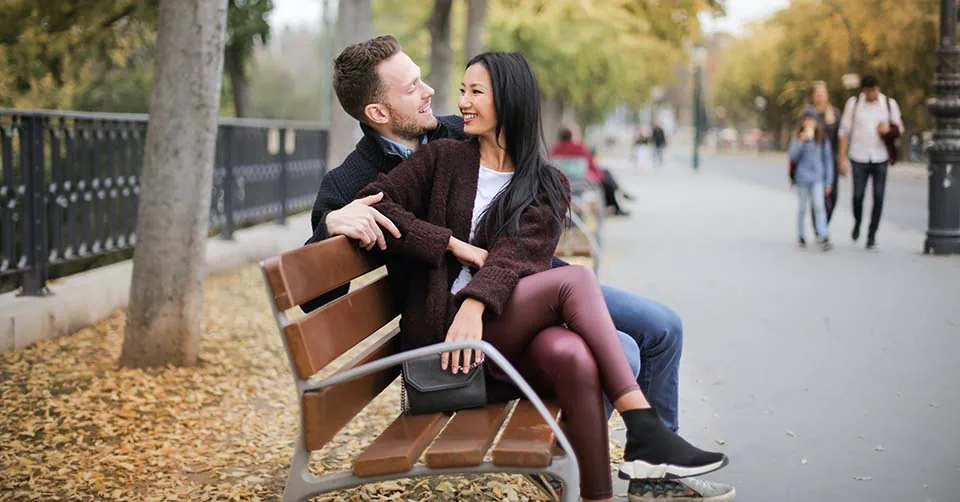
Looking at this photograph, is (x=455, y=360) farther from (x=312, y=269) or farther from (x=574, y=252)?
(x=574, y=252)

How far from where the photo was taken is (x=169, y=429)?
5.64 m

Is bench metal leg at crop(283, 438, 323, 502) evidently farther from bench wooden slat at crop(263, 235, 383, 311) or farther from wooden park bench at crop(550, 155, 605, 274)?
wooden park bench at crop(550, 155, 605, 274)

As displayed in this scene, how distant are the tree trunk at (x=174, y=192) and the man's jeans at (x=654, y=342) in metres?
3.30

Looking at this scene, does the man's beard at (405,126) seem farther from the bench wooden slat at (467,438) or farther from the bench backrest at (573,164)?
the bench backrest at (573,164)

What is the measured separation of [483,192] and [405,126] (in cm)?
39

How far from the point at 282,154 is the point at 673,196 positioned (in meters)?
Result: 12.5

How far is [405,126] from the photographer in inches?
167

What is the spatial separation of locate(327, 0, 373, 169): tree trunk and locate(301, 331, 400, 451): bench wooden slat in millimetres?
7133

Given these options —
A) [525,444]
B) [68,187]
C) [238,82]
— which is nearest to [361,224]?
[525,444]

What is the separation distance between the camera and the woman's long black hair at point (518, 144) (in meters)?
3.97

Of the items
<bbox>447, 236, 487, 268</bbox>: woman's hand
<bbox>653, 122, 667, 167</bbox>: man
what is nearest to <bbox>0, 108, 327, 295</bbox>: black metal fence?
<bbox>447, 236, 487, 268</bbox>: woman's hand

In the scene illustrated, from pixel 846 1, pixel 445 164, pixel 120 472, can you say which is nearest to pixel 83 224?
pixel 120 472

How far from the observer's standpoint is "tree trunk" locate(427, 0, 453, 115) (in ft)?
53.2

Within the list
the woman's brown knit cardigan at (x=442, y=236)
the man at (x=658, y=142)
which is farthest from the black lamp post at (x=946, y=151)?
the man at (x=658, y=142)
